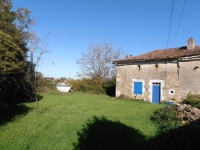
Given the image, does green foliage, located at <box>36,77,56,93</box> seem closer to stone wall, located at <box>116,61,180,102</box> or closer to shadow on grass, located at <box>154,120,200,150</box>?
stone wall, located at <box>116,61,180,102</box>

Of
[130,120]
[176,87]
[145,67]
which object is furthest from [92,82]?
[130,120]

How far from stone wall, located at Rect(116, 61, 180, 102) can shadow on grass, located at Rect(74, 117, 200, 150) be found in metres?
8.48

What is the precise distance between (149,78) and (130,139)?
409 inches

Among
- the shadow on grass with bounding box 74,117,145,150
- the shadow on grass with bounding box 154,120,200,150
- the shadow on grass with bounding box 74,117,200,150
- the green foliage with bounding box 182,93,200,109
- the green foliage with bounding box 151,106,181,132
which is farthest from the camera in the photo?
the green foliage with bounding box 182,93,200,109

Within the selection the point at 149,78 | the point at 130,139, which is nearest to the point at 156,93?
the point at 149,78

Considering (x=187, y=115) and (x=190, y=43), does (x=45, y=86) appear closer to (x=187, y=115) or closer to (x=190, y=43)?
(x=190, y=43)

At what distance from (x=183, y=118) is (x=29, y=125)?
22.3ft

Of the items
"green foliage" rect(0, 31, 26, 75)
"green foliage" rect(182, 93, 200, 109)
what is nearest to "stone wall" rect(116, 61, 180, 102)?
"green foliage" rect(182, 93, 200, 109)

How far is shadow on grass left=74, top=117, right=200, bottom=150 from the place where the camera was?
494 centimetres

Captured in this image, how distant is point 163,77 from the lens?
14.2 meters

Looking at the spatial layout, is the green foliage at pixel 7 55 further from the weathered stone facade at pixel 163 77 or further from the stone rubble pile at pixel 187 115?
the weathered stone facade at pixel 163 77

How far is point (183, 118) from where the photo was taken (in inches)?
283

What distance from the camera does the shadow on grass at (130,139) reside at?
4.94 metres

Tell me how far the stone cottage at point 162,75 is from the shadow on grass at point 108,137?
837 cm
